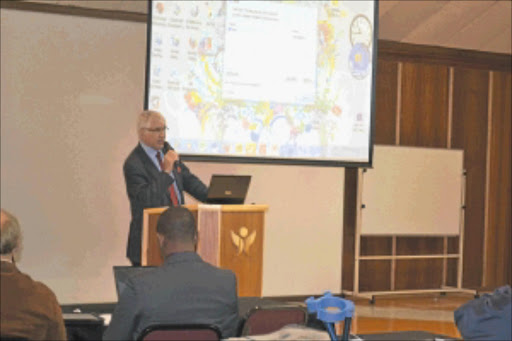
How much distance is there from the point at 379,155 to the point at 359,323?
6.77ft

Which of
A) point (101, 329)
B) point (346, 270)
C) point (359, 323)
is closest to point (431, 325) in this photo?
point (359, 323)

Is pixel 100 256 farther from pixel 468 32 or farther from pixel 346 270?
pixel 468 32

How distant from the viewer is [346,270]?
8633mm

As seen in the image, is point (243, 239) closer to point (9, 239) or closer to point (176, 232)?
point (176, 232)

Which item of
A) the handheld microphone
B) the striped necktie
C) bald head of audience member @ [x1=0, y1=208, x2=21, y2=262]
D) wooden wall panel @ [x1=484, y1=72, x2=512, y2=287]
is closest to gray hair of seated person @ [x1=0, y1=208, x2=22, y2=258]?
bald head of audience member @ [x1=0, y1=208, x2=21, y2=262]

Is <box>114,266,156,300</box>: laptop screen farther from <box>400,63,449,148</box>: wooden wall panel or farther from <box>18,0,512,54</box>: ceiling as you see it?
<box>400,63,449,148</box>: wooden wall panel

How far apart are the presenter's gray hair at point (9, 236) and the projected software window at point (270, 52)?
3677 mm

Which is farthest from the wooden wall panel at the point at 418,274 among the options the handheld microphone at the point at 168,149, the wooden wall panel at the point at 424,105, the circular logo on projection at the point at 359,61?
the handheld microphone at the point at 168,149

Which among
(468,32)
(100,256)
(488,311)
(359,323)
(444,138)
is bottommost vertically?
(359,323)

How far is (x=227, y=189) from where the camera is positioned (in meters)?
5.07

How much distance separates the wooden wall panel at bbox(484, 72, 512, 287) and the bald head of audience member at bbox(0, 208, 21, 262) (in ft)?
24.6

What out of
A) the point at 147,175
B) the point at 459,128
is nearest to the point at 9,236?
the point at 147,175

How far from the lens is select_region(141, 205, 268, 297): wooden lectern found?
192 inches

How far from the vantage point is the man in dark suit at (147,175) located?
5.09 metres
